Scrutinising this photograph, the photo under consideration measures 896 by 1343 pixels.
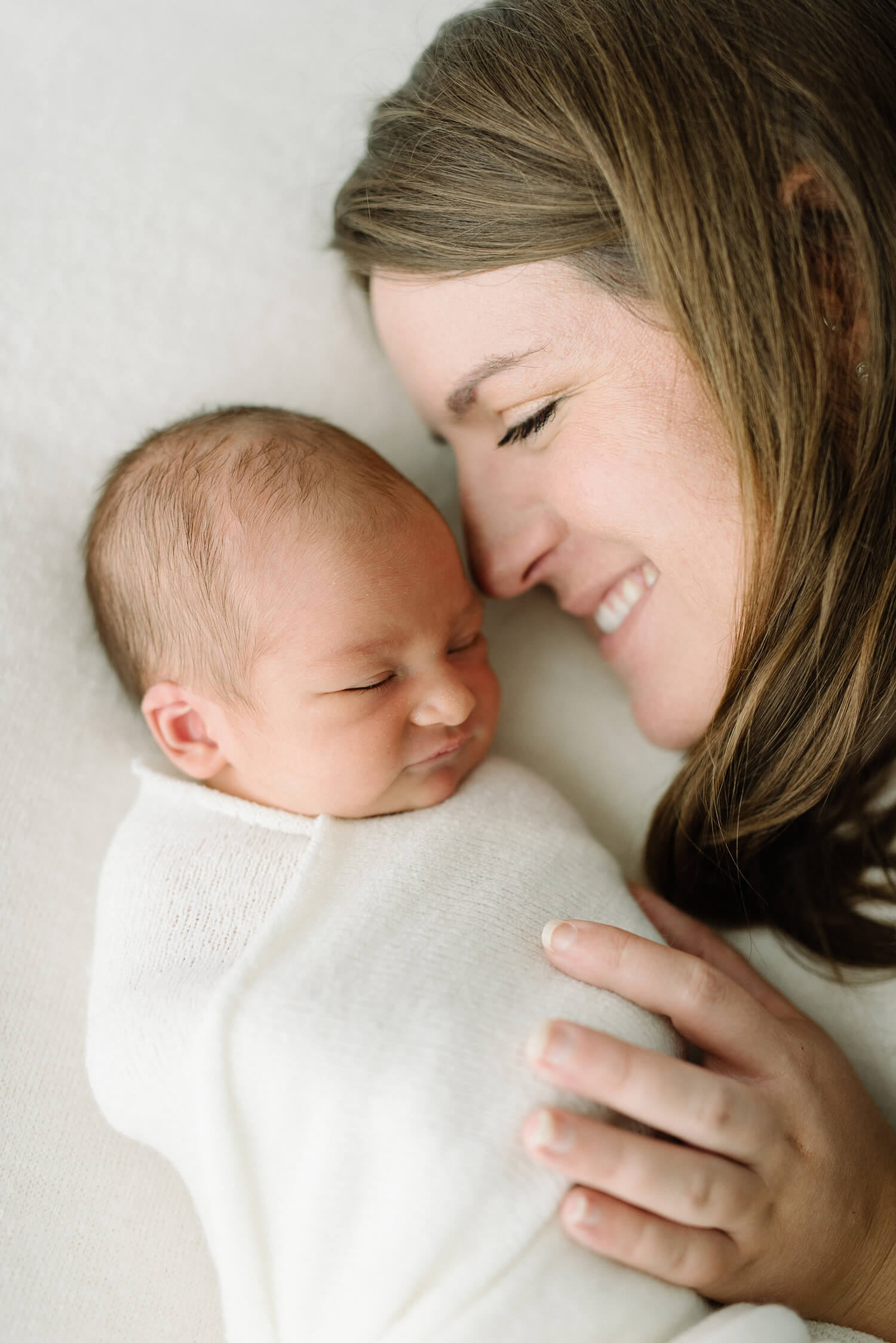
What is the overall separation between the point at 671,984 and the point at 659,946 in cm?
4

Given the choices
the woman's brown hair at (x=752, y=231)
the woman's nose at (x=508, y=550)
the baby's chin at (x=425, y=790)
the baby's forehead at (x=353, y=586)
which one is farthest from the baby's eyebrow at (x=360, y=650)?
the woman's brown hair at (x=752, y=231)

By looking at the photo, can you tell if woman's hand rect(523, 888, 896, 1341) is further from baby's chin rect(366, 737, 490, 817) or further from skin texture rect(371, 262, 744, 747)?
skin texture rect(371, 262, 744, 747)

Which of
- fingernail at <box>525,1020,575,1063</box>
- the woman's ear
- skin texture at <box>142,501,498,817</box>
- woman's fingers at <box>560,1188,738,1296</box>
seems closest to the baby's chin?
skin texture at <box>142,501,498,817</box>

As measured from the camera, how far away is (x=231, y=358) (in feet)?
4.70

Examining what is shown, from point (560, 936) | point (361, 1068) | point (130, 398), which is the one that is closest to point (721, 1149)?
point (560, 936)

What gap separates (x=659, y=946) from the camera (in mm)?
999

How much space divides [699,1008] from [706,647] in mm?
423

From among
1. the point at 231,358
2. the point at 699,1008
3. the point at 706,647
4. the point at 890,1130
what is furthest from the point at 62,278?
the point at 890,1130

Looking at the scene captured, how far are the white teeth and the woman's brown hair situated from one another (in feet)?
0.66

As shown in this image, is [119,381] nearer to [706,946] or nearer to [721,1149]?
[706,946]

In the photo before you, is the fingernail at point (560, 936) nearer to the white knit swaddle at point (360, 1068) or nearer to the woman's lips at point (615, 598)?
the white knit swaddle at point (360, 1068)

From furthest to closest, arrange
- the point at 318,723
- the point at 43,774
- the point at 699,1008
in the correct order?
the point at 43,774 → the point at 318,723 → the point at 699,1008

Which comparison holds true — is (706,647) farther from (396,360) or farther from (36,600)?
(36,600)

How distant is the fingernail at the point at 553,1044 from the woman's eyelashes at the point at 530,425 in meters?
0.65
